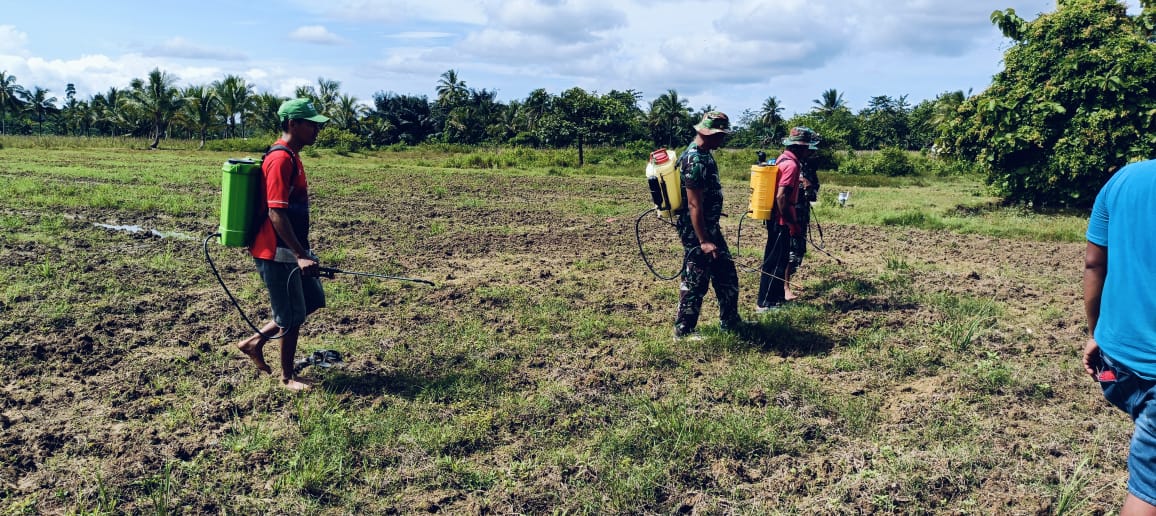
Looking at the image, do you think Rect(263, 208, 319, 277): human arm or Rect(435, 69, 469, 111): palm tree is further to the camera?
Rect(435, 69, 469, 111): palm tree

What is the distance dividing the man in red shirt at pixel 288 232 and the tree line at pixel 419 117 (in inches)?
1324

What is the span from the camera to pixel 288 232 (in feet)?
13.2

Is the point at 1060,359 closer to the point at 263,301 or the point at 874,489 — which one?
the point at 874,489

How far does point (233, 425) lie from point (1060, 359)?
5.85 m

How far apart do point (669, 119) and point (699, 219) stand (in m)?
56.2

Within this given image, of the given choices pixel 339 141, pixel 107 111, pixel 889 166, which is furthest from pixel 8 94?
pixel 889 166

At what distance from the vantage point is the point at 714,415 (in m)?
4.18

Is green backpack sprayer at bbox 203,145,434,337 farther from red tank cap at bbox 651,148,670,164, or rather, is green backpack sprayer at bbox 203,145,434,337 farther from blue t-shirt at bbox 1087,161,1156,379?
blue t-shirt at bbox 1087,161,1156,379

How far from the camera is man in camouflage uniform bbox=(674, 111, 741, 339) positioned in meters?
4.91

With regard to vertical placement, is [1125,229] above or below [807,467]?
above

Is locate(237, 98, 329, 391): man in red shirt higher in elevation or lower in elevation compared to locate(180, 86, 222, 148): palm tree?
lower

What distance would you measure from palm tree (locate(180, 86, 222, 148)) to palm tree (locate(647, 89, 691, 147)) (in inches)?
1353

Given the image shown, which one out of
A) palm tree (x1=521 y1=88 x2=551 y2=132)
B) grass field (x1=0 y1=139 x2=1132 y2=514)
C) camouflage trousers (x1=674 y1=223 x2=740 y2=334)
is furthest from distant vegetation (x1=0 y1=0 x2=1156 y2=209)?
camouflage trousers (x1=674 y1=223 x2=740 y2=334)

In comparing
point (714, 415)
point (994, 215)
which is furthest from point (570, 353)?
point (994, 215)
